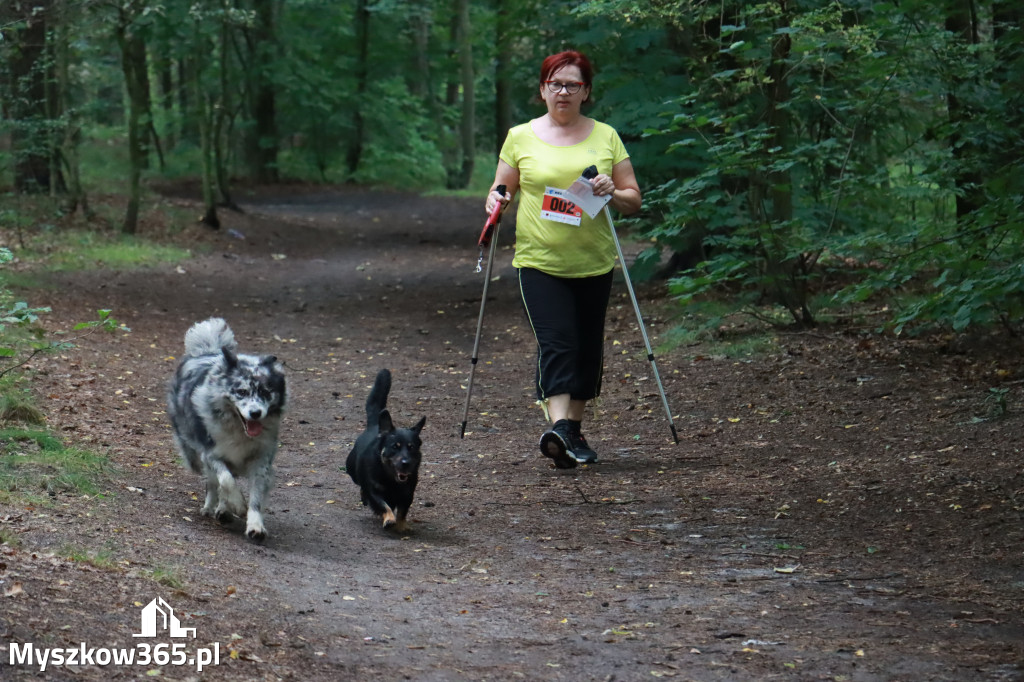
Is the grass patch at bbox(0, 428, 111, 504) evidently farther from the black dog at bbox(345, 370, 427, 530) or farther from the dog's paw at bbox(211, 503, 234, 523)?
the black dog at bbox(345, 370, 427, 530)

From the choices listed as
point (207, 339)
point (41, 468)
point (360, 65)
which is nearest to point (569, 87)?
point (207, 339)

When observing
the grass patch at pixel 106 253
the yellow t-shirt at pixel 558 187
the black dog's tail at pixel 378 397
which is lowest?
the grass patch at pixel 106 253

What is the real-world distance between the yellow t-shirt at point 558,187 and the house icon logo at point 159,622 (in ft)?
13.6

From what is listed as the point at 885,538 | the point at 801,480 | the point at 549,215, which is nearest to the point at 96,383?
the point at 549,215

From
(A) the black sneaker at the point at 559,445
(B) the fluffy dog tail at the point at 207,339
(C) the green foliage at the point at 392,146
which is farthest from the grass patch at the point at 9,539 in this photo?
(C) the green foliage at the point at 392,146

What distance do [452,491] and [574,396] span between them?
3.76 feet

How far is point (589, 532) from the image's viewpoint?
6.51 metres

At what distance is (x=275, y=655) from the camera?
4.29 m

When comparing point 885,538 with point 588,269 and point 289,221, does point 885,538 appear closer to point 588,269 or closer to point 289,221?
point 588,269

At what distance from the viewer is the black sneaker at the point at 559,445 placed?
25.5 feet

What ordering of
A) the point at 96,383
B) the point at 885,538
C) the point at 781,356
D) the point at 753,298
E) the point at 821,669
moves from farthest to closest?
the point at 753,298, the point at 781,356, the point at 96,383, the point at 885,538, the point at 821,669

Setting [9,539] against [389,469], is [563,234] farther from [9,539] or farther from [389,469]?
[9,539]

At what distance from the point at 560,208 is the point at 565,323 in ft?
2.70

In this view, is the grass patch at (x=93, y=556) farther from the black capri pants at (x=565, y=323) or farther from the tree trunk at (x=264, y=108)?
the tree trunk at (x=264, y=108)
